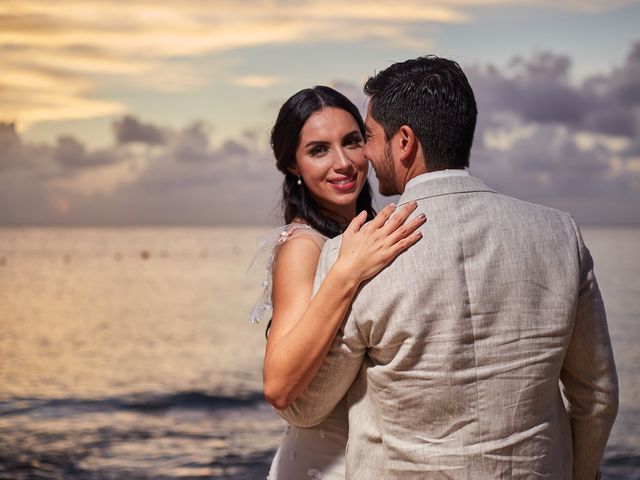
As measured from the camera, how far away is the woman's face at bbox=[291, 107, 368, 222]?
11.8 feet

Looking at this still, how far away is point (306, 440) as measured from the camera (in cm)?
A: 305

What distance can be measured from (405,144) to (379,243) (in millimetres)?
330

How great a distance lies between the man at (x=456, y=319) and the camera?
2.16 meters

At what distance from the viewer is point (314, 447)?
302 cm

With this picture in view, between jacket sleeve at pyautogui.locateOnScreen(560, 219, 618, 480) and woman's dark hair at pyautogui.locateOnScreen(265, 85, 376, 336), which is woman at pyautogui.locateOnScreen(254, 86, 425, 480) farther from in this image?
jacket sleeve at pyautogui.locateOnScreen(560, 219, 618, 480)

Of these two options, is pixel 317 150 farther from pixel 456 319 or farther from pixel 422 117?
pixel 456 319

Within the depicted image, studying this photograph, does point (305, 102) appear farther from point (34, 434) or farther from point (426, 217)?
point (34, 434)

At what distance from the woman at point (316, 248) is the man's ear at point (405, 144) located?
16 cm

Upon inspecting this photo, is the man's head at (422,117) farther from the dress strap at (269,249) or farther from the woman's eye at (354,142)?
the woman's eye at (354,142)

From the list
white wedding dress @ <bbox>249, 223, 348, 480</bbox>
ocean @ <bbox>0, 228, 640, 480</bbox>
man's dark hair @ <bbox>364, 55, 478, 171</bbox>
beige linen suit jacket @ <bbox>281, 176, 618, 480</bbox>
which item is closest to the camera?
beige linen suit jacket @ <bbox>281, 176, 618, 480</bbox>

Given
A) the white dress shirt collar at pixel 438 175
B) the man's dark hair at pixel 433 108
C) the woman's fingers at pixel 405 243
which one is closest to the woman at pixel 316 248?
the woman's fingers at pixel 405 243

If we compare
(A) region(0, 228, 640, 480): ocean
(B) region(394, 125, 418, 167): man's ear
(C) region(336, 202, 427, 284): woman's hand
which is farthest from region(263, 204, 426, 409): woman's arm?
(A) region(0, 228, 640, 480): ocean

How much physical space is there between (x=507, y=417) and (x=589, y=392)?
1.62 feet

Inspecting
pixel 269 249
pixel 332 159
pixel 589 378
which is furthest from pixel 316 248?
pixel 589 378
